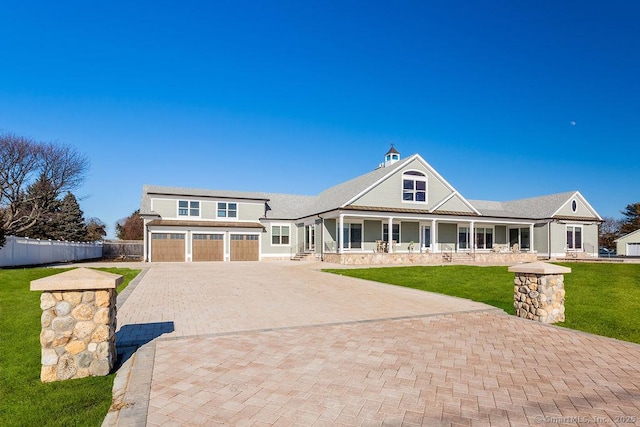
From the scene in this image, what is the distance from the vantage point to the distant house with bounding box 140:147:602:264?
27734mm

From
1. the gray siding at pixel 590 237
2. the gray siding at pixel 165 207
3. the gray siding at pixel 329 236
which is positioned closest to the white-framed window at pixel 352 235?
the gray siding at pixel 329 236

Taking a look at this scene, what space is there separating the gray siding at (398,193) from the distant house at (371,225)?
7 cm

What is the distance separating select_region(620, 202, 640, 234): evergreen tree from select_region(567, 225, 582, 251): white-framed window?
1146 inches

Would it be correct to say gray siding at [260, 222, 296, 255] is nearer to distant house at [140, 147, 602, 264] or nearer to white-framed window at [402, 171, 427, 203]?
distant house at [140, 147, 602, 264]

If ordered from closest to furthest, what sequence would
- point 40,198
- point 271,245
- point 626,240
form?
point 40,198 < point 271,245 < point 626,240

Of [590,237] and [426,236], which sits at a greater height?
[426,236]

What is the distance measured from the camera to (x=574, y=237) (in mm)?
34219

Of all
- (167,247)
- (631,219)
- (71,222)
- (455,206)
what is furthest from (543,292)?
(631,219)

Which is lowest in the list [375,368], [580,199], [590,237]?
[375,368]

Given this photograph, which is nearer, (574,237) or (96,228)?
(574,237)

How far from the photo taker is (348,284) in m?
14.9

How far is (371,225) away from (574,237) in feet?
63.5

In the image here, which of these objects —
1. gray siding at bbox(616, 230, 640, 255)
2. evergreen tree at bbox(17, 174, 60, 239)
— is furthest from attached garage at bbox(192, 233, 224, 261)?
gray siding at bbox(616, 230, 640, 255)

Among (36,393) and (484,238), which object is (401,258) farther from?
(36,393)
